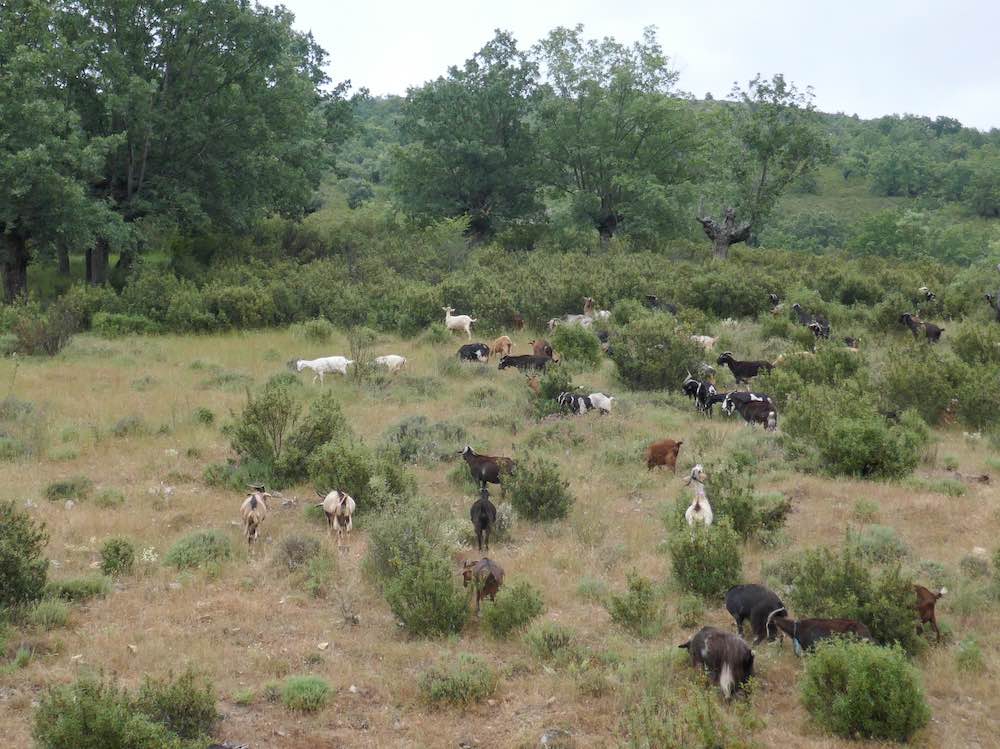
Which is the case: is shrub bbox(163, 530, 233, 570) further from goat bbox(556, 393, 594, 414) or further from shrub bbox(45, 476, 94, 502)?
goat bbox(556, 393, 594, 414)

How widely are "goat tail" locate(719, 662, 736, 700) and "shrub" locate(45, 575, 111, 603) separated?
576 cm

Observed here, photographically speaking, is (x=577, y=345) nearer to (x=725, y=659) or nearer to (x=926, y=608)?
(x=926, y=608)

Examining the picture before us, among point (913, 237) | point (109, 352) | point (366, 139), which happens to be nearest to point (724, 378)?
point (109, 352)

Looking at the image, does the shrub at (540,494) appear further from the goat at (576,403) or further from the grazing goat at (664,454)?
the goat at (576,403)

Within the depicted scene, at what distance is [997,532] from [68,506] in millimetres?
10797

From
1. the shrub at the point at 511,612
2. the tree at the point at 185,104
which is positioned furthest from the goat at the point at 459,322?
the shrub at the point at 511,612

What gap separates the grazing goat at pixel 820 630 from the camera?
704 centimetres

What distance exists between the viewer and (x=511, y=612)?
25.9ft

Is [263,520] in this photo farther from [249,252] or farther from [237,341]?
[249,252]

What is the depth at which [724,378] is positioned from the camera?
1834 cm

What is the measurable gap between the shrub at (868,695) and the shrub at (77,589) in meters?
6.44

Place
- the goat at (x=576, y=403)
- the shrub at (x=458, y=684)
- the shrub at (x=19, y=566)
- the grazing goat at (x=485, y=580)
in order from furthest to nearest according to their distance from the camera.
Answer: the goat at (x=576, y=403)
the grazing goat at (x=485, y=580)
the shrub at (x=19, y=566)
the shrub at (x=458, y=684)

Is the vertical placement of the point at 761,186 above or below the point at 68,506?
above

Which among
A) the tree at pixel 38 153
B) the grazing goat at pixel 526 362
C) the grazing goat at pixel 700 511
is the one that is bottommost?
the grazing goat at pixel 700 511
